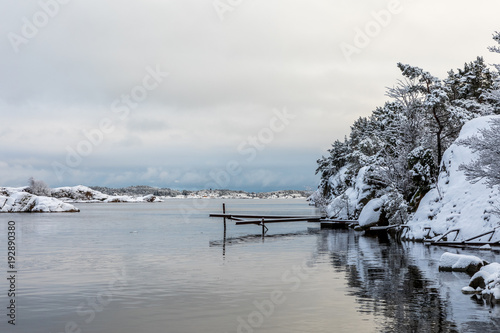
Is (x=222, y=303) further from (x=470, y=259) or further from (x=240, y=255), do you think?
(x=240, y=255)

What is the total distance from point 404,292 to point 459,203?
71.2 feet

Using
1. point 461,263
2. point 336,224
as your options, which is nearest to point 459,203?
point 461,263

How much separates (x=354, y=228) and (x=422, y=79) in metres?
18.3

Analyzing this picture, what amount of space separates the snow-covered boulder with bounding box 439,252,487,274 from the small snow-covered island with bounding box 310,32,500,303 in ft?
0.15

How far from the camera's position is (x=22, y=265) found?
29000mm

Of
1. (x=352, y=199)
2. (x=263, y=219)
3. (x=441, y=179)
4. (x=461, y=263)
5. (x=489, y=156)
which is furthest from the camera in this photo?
(x=352, y=199)

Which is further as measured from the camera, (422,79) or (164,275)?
(422,79)

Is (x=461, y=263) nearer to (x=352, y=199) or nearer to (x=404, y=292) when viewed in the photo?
(x=404, y=292)

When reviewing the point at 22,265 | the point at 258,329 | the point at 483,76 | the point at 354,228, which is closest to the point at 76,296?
the point at 258,329

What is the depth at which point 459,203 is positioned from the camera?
38.0 meters

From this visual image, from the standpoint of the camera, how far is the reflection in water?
46.0ft

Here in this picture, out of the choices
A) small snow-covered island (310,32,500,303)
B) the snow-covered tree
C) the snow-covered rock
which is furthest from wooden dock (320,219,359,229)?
the snow-covered rock

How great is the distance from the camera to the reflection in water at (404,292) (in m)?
A: 14.0

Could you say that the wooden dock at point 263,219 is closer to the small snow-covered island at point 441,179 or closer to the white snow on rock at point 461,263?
the small snow-covered island at point 441,179
